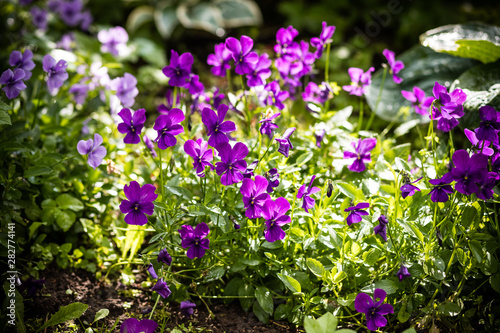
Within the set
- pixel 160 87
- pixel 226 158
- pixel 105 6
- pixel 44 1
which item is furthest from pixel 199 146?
pixel 105 6

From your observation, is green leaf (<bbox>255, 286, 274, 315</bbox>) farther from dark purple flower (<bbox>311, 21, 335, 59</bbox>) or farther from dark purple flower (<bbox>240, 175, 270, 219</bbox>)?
dark purple flower (<bbox>311, 21, 335, 59</bbox>)

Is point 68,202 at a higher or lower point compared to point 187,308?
higher

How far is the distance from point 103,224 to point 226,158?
3.18ft

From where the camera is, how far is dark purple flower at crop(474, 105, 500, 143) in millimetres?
1375

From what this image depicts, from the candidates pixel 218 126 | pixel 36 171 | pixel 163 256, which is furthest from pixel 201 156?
pixel 36 171

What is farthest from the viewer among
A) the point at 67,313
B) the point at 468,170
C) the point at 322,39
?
the point at 322,39

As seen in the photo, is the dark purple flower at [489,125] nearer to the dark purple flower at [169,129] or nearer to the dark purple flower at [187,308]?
the dark purple flower at [169,129]

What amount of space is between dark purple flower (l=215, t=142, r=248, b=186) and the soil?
A: 0.61m

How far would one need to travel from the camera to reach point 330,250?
1.72m

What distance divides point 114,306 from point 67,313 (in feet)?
0.72

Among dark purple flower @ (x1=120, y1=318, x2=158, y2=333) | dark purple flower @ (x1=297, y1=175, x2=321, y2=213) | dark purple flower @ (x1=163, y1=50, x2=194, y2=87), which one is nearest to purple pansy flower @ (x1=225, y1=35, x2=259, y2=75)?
dark purple flower @ (x1=163, y1=50, x2=194, y2=87)

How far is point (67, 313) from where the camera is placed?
59.4 inches

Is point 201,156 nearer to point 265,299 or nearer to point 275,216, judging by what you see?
point 275,216

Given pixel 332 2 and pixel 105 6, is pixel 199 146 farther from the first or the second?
pixel 105 6
